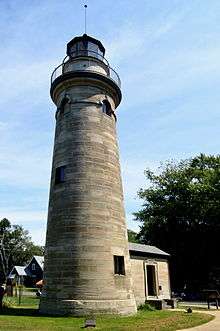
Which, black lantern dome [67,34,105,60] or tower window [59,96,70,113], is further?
black lantern dome [67,34,105,60]

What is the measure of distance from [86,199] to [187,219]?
81.7 ft

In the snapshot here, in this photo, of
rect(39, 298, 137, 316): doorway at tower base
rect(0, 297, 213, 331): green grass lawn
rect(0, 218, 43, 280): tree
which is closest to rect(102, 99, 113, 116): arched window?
rect(39, 298, 137, 316): doorway at tower base

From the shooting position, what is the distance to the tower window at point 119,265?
614 inches

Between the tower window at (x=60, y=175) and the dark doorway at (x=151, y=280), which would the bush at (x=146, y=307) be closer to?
the dark doorway at (x=151, y=280)

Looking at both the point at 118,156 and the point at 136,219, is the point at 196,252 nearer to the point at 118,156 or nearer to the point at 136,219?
the point at 136,219

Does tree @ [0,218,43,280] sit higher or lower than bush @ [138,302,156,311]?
higher

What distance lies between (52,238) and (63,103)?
6.43 metres

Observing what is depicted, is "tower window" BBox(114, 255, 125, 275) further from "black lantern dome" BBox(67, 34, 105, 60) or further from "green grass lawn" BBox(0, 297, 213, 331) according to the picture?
"black lantern dome" BBox(67, 34, 105, 60)

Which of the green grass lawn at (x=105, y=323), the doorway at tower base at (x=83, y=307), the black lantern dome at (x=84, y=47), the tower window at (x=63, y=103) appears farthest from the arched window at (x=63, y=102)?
the green grass lawn at (x=105, y=323)

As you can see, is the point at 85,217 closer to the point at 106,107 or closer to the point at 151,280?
the point at 106,107

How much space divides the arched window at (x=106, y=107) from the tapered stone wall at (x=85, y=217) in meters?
0.25

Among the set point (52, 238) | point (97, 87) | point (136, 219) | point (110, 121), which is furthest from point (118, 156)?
point (136, 219)

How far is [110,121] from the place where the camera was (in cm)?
1792

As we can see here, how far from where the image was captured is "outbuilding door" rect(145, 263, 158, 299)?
2202 centimetres
